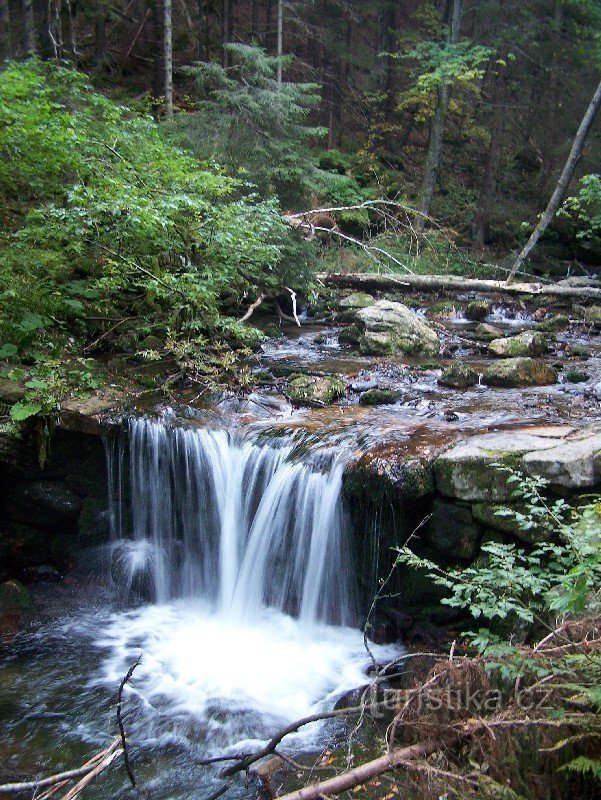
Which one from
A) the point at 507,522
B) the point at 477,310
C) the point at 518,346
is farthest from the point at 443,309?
the point at 507,522

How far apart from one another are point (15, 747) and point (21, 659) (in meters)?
1.21

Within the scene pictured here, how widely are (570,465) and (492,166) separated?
54.0 ft

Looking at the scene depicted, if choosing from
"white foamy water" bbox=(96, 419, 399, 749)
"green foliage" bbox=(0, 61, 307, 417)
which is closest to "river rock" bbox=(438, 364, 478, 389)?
"green foliage" bbox=(0, 61, 307, 417)

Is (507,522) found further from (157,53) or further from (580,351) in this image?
(157,53)

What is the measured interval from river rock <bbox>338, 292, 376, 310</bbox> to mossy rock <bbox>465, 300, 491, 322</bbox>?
6.94 ft

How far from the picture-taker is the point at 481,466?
5.50 metres

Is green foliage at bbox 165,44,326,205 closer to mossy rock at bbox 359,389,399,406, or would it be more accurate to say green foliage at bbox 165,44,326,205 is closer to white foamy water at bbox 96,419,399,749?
mossy rock at bbox 359,389,399,406

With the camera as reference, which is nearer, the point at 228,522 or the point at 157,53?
the point at 228,522

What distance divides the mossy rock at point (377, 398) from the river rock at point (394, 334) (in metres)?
2.44

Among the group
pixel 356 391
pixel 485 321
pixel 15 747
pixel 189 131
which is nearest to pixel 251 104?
pixel 189 131

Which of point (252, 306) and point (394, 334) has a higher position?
point (252, 306)

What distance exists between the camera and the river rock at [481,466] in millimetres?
5430

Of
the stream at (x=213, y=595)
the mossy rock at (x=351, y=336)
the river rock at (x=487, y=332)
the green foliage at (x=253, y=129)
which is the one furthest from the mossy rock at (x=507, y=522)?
the green foliage at (x=253, y=129)

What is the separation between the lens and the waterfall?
6.20m
